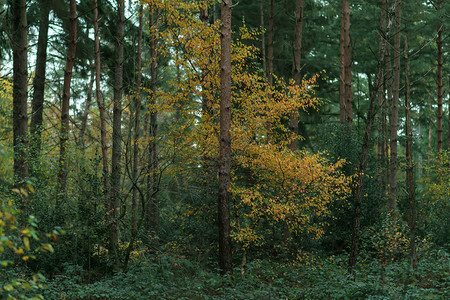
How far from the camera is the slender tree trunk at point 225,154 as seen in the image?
982 cm

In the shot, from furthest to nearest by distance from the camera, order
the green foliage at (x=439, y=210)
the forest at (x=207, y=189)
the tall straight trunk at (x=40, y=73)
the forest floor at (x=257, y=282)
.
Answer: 1. the tall straight trunk at (x=40, y=73)
2. the green foliage at (x=439, y=210)
3. the forest at (x=207, y=189)
4. the forest floor at (x=257, y=282)

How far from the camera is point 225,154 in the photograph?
9.97 m

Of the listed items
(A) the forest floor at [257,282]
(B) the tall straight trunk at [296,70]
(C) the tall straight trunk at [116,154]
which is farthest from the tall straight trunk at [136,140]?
(B) the tall straight trunk at [296,70]

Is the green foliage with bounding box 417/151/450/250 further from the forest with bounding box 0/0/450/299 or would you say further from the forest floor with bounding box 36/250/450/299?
the forest floor with bounding box 36/250/450/299

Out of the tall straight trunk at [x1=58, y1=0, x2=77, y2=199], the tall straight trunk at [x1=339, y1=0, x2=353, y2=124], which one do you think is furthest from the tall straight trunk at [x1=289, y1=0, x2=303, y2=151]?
the tall straight trunk at [x1=58, y1=0, x2=77, y2=199]

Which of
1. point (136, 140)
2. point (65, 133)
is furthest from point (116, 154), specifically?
point (65, 133)

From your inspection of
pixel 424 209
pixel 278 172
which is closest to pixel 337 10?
pixel 424 209

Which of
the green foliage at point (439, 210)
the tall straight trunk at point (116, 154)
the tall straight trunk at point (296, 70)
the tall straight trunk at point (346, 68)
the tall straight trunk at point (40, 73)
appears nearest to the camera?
the tall straight trunk at point (116, 154)

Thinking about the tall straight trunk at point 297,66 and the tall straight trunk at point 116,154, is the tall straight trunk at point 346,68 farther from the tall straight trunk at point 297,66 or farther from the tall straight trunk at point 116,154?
the tall straight trunk at point 116,154

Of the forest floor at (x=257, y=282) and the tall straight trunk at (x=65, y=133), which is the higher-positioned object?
the tall straight trunk at (x=65, y=133)

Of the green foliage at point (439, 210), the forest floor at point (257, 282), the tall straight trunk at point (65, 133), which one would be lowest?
the forest floor at point (257, 282)

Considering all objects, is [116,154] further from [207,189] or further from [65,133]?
[207,189]

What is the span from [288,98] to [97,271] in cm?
581

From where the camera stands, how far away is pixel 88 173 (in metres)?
9.54
